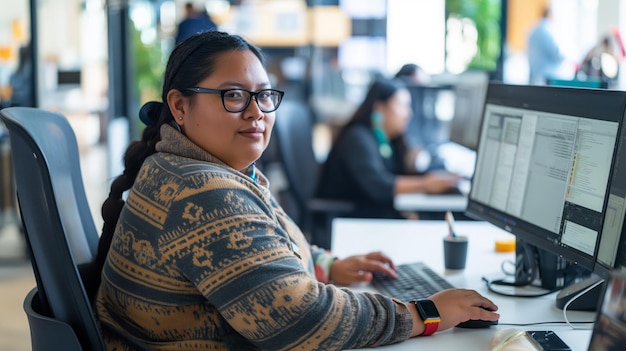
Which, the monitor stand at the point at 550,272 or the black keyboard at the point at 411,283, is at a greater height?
the monitor stand at the point at 550,272

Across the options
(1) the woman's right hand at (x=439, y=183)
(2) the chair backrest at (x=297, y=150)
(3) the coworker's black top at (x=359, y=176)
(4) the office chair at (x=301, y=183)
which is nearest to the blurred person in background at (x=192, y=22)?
(2) the chair backrest at (x=297, y=150)

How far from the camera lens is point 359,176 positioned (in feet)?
12.6

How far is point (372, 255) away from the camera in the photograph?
6.41 ft

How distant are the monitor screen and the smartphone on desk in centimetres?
16

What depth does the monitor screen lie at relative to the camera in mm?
1508

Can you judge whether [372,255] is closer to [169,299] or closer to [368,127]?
[169,299]

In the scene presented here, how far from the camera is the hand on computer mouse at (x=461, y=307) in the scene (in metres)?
1.50

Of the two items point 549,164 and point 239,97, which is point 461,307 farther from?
point 239,97

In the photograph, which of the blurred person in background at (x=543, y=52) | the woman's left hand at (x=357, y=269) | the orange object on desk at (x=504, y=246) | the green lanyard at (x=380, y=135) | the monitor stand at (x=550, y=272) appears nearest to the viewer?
the monitor stand at (x=550, y=272)

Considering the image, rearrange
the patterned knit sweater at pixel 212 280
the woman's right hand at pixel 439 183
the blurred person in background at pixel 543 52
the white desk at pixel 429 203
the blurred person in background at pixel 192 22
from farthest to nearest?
1. the blurred person in background at pixel 543 52
2. the blurred person in background at pixel 192 22
3. the woman's right hand at pixel 439 183
4. the white desk at pixel 429 203
5. the patterned knit sweater at pixel 212 280

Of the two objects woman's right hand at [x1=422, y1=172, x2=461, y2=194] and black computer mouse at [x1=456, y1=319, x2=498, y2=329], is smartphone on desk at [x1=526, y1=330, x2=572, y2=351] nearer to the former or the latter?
black computer mouse at [x1=456, y1=319, x2=498, y2=329]

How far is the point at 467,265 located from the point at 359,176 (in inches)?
70.2

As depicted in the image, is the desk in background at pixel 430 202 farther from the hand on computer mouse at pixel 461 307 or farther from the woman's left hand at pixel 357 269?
the hand on computer mouse at pixel 461 307

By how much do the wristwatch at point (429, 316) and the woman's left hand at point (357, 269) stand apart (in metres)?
0.40
